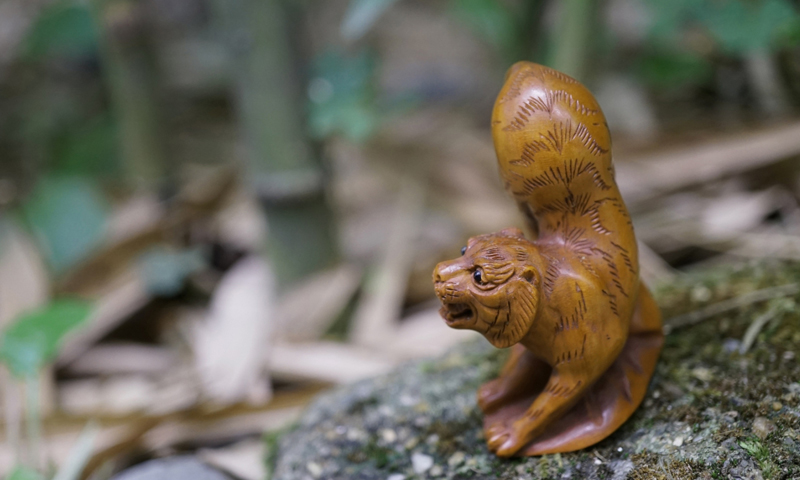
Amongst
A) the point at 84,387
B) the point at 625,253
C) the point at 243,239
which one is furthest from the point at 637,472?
the point at 243,239

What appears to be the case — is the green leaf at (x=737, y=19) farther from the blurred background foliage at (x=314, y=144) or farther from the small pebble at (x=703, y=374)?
the small pebble at (x=703, y=374)

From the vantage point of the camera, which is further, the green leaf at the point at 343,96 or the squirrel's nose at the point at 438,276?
the green leaf at the point at 343,96

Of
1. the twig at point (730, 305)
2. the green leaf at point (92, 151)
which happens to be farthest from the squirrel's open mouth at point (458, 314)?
the green leaf at point (92, 151)

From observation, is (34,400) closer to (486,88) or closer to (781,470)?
(781,470)

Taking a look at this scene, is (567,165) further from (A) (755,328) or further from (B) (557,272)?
(A) (755,328)

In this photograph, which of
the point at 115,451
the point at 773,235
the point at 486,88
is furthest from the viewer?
the point at 486,88

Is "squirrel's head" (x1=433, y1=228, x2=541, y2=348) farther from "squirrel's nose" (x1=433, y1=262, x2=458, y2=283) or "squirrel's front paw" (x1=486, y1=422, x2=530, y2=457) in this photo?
"squirrel's front paw" (x1=486, y1=422, x2=530, y2=457)

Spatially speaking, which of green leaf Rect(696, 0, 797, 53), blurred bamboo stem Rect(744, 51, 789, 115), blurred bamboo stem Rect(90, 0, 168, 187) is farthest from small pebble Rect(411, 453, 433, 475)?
blurred bamboo stem Rect(90, 0, 168, 187)
